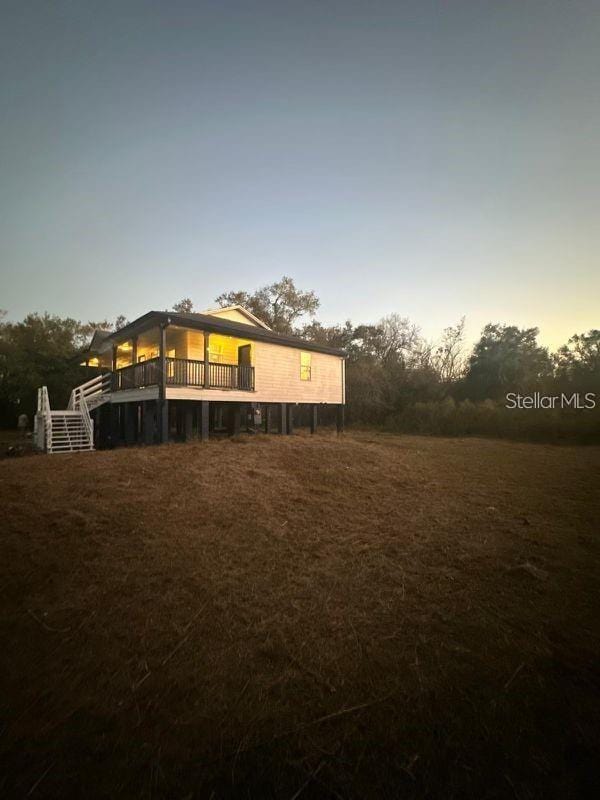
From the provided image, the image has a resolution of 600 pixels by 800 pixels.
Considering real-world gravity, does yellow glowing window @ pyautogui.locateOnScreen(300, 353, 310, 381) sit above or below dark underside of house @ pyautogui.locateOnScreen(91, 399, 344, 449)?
above

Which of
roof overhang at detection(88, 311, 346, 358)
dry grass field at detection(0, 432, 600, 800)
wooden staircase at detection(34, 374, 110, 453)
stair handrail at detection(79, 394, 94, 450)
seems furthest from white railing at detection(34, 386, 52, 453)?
dry grass field at detection(0, 432, 600, 800)

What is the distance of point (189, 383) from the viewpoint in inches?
500

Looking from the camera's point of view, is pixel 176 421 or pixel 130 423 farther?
pixel 176 421

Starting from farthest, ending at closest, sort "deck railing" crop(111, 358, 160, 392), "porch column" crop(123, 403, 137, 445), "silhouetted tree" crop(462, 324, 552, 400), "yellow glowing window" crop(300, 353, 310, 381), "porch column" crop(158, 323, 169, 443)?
1. "silhouetted tree" crop(462, 324, 552, 400)
2. "yellow glowing window" crop(300, 353, 310, 381)
3. "porch column" crop(123, 403, 137, 445)
4. "deck railing" crop(111, 358, 160, 392)
5. "porch column" crop(158, 323, 169, 443)

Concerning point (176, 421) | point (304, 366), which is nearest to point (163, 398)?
point (176, 421)

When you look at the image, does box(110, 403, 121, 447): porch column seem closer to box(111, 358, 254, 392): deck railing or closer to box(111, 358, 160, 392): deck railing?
box(111, 358, 160, 392): deck railing

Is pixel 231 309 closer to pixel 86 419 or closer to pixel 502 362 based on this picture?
pixel 86 419

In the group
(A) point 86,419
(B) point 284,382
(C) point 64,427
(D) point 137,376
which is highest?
(D) point 137,376

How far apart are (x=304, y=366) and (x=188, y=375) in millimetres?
6783

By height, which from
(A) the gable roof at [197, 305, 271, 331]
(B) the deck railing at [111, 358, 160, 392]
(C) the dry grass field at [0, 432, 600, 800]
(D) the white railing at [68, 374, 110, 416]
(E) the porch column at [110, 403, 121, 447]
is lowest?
(C) the dry grass field at [0, 432, 600, 800]

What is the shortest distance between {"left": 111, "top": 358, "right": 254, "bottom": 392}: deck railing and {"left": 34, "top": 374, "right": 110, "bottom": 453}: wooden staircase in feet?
7.25

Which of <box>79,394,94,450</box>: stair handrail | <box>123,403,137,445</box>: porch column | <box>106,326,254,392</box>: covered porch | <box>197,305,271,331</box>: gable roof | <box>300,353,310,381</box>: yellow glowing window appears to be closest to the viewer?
<box>106,326,254,392</box>: covered porch

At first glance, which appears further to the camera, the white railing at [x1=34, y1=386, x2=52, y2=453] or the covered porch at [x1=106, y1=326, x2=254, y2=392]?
the white railing at [x1=34, y1=386, x2=52, y2=453]

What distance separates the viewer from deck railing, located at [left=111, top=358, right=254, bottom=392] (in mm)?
→ 12508
